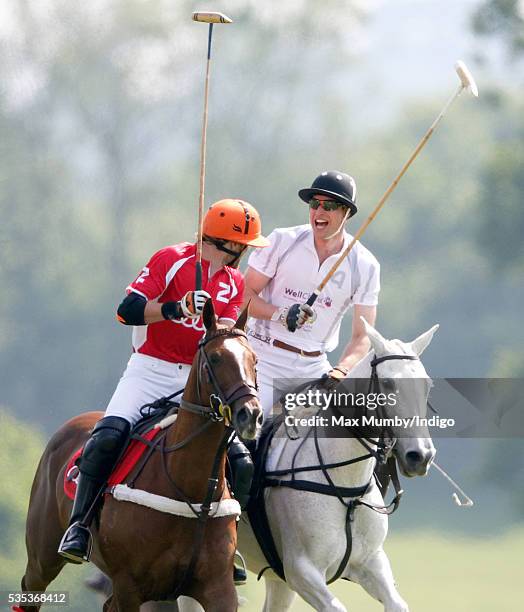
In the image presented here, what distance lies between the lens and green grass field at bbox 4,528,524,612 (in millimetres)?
16375

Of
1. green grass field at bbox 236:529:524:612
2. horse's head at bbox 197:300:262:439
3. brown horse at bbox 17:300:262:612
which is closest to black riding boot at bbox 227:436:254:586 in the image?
brown horse at bbox 17:300:262:612

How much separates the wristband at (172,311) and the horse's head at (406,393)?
92 cm

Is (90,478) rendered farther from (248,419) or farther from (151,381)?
(248,419)

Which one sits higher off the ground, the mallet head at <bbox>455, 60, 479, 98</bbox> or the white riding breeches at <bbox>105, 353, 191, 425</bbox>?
the mallet head at <bbox>455, 60, 479, 98</bbox>

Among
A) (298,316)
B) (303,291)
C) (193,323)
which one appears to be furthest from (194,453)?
(303,291)

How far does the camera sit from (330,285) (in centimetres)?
687

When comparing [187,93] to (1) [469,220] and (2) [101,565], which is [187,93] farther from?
(2) [101,565]

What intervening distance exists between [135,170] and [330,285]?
14.8 meters

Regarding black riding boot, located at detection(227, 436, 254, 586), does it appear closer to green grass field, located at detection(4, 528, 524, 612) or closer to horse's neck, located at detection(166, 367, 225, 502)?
horse's neck, located at detection(166, 367, 225, 502)

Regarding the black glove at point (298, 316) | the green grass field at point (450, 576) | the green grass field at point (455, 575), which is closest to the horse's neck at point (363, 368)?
the black glove at point (298, 316)

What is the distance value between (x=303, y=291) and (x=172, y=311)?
1402 millimetres

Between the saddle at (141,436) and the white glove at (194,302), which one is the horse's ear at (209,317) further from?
the saddle at (141,436)

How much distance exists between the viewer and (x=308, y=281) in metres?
6.87

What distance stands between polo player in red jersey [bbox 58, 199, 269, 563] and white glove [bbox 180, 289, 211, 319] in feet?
0.08
